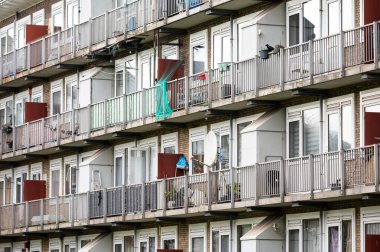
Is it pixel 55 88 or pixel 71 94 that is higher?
pixel 55 88

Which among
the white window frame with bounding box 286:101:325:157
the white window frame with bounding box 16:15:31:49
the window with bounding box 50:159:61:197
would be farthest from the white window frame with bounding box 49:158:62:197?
the white window frame with bounding box 286:101:325:157

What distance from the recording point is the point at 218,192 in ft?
191

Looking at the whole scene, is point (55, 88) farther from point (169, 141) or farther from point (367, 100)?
point (367, 100)

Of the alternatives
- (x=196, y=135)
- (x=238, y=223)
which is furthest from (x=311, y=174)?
(x=196, y=135)

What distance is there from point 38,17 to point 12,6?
93.9 inches

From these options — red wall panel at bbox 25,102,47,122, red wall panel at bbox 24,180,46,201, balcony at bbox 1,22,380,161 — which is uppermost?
red wall panel at bbox 25,102,47,122

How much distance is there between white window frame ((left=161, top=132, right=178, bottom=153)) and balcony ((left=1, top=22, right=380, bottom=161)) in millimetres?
853

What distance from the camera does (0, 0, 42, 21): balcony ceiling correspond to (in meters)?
80.2

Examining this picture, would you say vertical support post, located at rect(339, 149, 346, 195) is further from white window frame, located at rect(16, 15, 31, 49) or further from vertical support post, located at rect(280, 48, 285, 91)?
white window frame, located at rect(16, 15, 31, 49)

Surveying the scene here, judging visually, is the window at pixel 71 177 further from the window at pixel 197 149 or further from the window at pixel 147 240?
the window at pixel 197 149

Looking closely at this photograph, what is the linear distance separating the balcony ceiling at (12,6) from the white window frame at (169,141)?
17107 mm

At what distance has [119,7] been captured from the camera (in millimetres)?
67625

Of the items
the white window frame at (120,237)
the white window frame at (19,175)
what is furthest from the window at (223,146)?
the white window frame at (19,175)

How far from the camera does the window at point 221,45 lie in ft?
200
